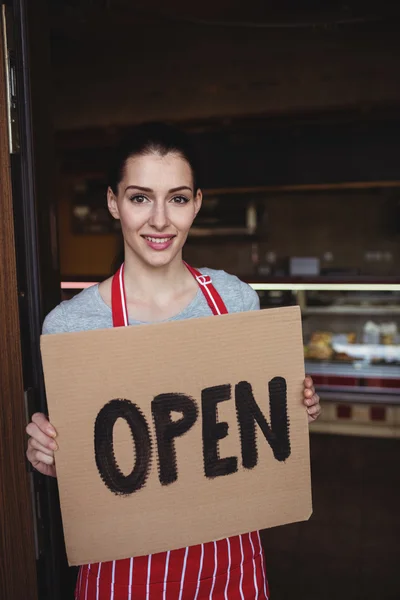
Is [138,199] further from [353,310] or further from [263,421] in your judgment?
[353,310]

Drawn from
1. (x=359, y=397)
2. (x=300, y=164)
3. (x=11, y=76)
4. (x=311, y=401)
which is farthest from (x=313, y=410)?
(x=300, y=164)

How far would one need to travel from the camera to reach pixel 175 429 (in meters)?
0.98

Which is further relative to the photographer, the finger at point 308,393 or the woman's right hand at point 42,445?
the finger at point 308,393

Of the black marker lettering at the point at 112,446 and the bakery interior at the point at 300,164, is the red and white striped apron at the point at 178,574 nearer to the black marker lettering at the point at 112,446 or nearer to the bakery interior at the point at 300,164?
the black marker lettering at the point at 112,446

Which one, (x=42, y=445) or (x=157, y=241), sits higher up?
(x=157, y=241)

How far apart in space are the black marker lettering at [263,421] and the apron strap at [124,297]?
23 centimetres

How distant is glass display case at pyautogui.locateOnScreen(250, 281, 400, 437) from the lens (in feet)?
11.3

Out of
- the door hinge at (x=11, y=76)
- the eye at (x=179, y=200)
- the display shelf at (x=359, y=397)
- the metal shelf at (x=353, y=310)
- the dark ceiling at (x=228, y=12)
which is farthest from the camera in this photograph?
the metal shelf at (x=353, y=310)

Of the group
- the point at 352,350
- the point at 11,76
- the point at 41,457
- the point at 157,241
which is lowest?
the point at 352,350

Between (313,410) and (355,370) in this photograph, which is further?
(355,370)

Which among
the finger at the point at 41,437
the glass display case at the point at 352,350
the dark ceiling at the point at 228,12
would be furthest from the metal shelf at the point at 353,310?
the finger at the point at 41,437

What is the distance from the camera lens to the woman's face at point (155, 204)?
44.2 inches

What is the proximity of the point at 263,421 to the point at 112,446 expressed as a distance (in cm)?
29

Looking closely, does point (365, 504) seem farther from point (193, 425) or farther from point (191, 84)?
point (191, 84)
